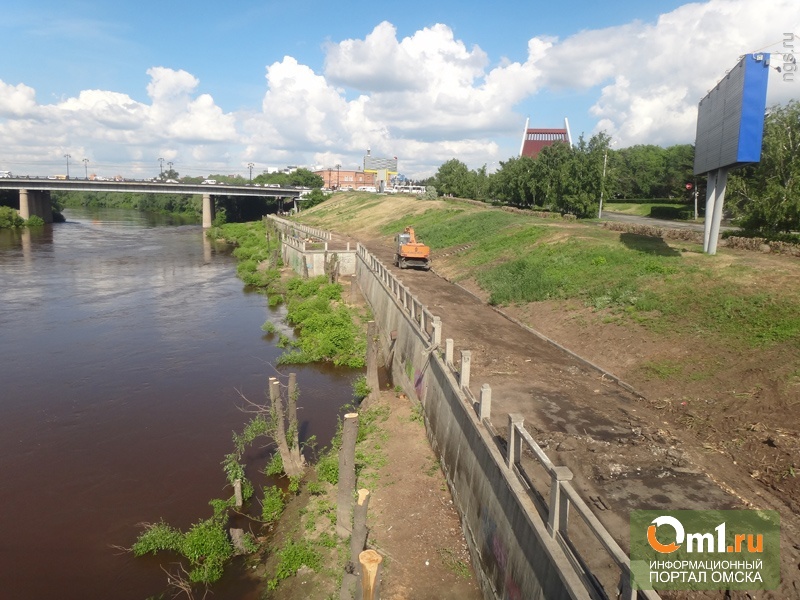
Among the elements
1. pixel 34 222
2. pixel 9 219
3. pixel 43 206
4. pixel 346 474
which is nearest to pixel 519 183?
pixel 346 474

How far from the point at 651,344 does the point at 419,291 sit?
13.1 m

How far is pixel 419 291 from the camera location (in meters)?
28.7

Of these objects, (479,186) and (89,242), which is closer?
(89,242)

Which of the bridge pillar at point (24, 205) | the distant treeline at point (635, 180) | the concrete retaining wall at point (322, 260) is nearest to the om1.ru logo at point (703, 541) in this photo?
the distant treeline at point (635, 180)

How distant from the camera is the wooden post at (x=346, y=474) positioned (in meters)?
11.7

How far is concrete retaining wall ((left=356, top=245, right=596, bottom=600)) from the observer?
769 cm

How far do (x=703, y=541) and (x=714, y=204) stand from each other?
1983 centimetres

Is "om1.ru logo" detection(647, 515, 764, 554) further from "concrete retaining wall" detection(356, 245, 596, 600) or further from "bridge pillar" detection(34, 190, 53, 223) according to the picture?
"bridge pillar" detection(34, 190, 53, 223)

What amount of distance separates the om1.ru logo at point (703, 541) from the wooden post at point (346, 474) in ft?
19.7

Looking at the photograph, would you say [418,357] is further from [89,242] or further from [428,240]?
[89,242]

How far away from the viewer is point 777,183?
2969cm

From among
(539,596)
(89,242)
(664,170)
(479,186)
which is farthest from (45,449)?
(664,170)

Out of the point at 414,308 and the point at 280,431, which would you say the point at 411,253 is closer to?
the point at 414,308

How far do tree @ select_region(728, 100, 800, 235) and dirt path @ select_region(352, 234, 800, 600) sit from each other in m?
16.1
